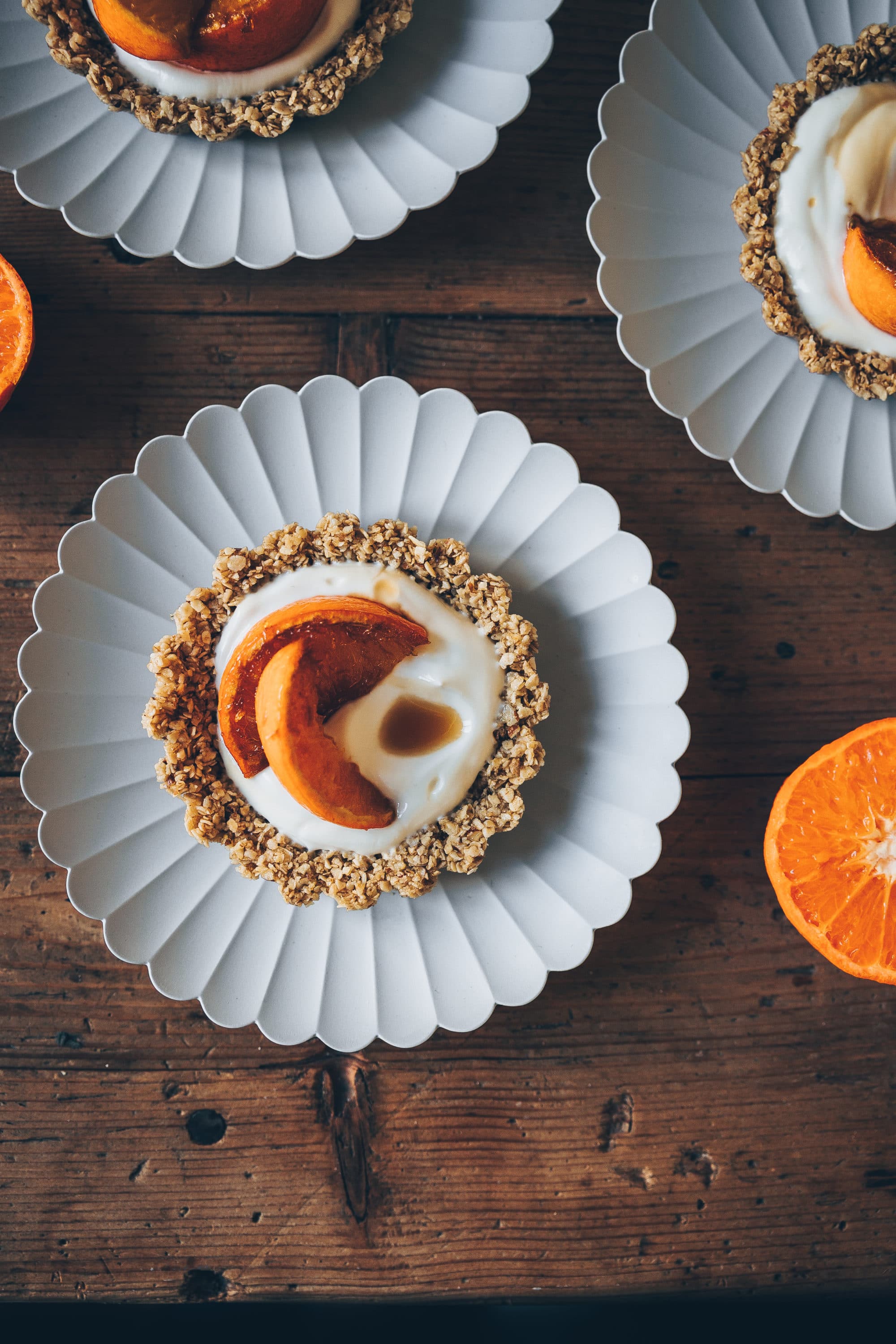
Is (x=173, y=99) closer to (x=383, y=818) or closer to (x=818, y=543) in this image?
(x=383, y=818)

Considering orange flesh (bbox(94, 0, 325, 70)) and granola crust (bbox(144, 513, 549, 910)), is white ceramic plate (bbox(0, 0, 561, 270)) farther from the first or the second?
granola crust (bbox(144, 513, 549, 910))

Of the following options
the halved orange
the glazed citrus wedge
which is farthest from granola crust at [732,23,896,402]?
the halved orange

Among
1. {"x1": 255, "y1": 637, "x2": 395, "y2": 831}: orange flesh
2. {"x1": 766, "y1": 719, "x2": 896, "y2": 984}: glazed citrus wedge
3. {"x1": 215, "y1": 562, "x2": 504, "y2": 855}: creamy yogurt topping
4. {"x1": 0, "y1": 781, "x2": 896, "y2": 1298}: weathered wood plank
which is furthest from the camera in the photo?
{"x1": 0, "y1": 781, "x2": 896, "y2": 1298}: weathered wood plank

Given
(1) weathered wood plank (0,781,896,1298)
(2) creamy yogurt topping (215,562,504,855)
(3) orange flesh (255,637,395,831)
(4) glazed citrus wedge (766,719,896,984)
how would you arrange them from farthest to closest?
(1) weathered wood plank (0,781,896,1298) < (4) glazed citrus wedge (766,719,896,984) < (2) creamy yogurt topping (215,562,504,855) < (3) orange flesh (255,637,395,831)

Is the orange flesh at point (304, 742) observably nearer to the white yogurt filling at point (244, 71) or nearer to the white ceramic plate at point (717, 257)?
the white ceramic plate at point (717, 257)

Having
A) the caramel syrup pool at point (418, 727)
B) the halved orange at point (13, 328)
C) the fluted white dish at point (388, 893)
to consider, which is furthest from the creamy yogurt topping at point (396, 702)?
the halved orange at point (13, 328)

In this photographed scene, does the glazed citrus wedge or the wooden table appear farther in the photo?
the wooden table

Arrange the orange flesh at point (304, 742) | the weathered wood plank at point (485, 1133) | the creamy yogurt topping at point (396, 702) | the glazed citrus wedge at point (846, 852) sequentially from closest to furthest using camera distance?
1. the orange flesh at point (304, 742)
2. the creamy yogurt topping at point (396, 702)
3. the glazed citrus wedge at point (846, 852)
4. the weathered wood plank at point (485, 1133)
